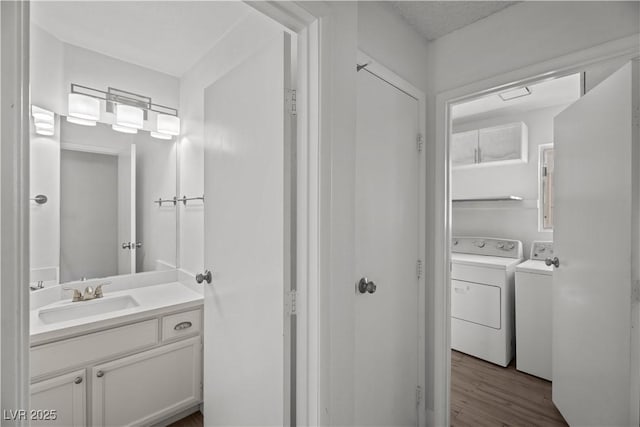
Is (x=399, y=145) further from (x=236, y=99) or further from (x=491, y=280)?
(x=491, y=280)

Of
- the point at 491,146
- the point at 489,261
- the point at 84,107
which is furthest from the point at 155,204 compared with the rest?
the point at 491,146

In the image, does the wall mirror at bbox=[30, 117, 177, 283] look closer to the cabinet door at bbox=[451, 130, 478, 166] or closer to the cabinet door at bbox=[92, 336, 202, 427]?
the cabinet door at bbox=[92, 336, 202, 427]

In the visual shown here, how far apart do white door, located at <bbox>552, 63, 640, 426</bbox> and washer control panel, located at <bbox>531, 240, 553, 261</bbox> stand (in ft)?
3.40

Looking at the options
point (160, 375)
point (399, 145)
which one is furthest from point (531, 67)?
point (160, 375)

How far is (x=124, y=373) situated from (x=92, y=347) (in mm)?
232

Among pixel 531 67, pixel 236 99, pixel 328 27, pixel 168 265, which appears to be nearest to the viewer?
pixel 328 27

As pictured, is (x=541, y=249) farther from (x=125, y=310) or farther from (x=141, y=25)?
(x=141, y=25)

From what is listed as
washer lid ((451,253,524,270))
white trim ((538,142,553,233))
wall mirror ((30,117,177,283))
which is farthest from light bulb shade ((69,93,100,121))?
white trim ((538,142,553,233))

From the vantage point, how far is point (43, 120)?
1.73 m

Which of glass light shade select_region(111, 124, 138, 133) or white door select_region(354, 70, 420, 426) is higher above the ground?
glass light shade select_region(111, 124, 138, 133)

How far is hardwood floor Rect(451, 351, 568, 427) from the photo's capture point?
191 cm

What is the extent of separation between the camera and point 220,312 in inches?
55.2

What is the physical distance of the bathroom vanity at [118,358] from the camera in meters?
1.42

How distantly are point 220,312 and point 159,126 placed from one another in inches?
61.7
